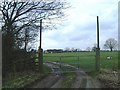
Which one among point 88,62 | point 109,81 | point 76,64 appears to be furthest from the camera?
point 88,62

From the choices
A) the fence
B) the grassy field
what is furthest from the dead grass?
the grassy field

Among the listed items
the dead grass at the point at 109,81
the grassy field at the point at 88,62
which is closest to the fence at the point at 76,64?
the grassy field at the point at 88,62

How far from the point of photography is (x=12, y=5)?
3116 centimetres

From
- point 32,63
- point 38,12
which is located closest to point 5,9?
point 38,12

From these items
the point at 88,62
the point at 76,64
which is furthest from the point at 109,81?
the point at 88,62

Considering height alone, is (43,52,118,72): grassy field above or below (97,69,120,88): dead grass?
above

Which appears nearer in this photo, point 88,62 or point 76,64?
point 76,64

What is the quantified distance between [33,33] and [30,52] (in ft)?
8.84

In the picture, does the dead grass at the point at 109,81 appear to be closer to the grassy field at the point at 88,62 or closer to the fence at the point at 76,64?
the fence at the point at 76,64

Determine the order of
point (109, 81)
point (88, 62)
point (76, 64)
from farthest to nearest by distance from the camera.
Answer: point (88, 62)
point (76, 64)
point (109, 81)

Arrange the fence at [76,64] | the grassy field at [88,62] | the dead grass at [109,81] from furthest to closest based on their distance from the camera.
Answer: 1. the grassy field at [88,62]
2. the fence at [76,64]
3. the dead grass at [109,81]

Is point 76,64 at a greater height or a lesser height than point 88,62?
lesser

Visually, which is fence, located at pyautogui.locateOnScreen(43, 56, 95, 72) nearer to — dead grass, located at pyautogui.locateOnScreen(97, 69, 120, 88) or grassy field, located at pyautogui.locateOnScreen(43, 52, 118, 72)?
grassy field, located at pyautogui.locateOnScreen(43, 52, 118, 72)

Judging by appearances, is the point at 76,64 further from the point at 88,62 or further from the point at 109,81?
the point at 109,81
